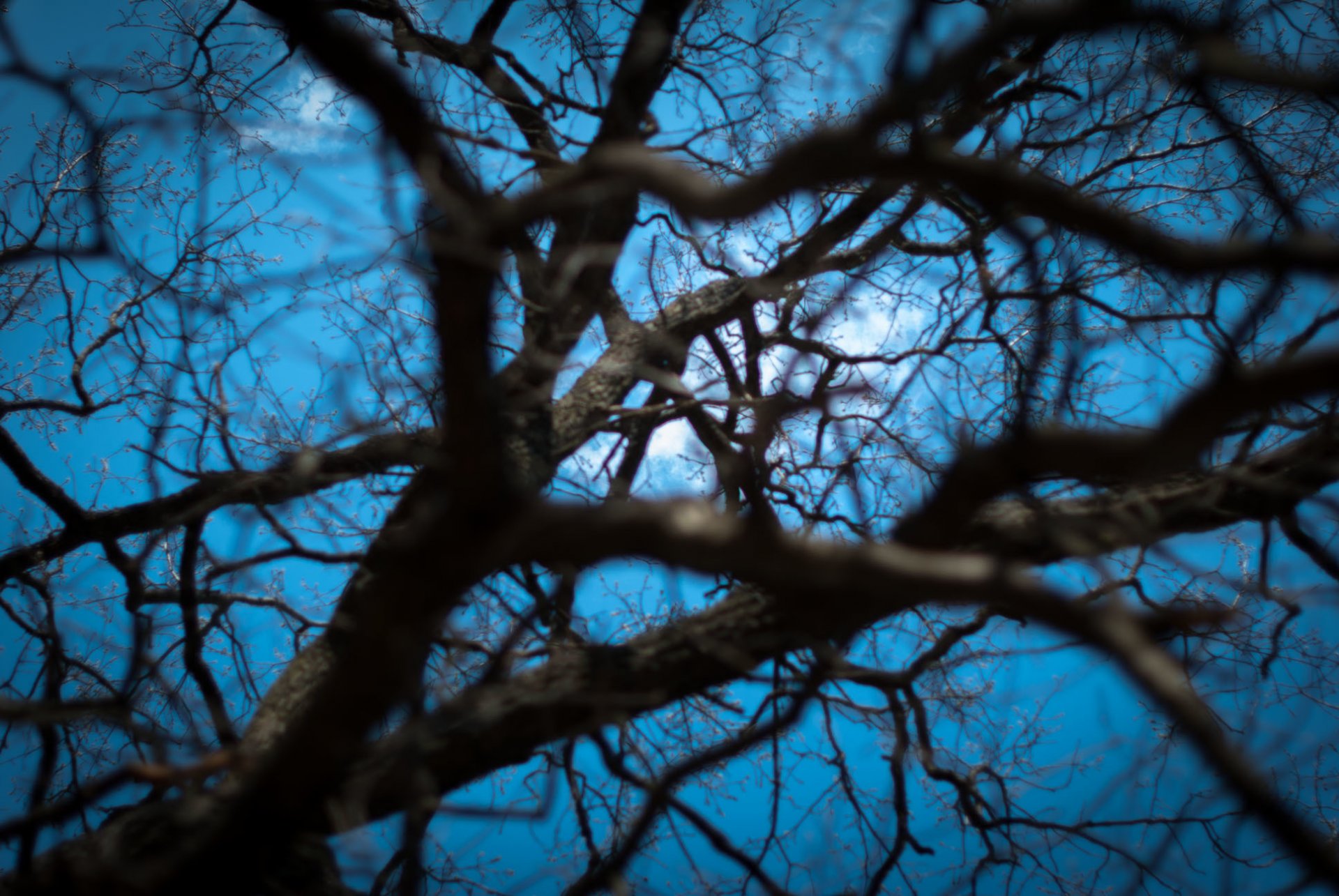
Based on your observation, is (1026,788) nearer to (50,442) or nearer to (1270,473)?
(1270,473)

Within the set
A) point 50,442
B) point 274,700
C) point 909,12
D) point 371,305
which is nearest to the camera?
point 909,12

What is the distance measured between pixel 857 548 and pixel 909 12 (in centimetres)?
164

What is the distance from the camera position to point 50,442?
11.8 ft

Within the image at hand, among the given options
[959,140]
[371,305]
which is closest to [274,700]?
[371,305]

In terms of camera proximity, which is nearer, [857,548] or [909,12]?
[857,548]

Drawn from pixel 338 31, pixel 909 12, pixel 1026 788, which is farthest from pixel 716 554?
pixel 1026 788

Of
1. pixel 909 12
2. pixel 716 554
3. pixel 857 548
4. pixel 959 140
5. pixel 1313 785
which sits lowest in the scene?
pixel 1313 785

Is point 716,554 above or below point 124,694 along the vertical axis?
below

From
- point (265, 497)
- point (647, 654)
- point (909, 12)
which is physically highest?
point (265, 497)

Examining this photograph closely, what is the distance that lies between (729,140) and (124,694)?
2.96 m

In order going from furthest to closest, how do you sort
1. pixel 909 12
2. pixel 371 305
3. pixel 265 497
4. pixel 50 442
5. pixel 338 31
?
1. pixel 50 442
2. pixel 371 305
3. pixel 265 497
4. pixel 909 12
5. pixel 338 31

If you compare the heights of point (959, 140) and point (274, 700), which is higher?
point (959, 140)

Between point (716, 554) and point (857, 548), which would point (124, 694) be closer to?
point (716, 554)

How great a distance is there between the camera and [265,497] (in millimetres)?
2600
